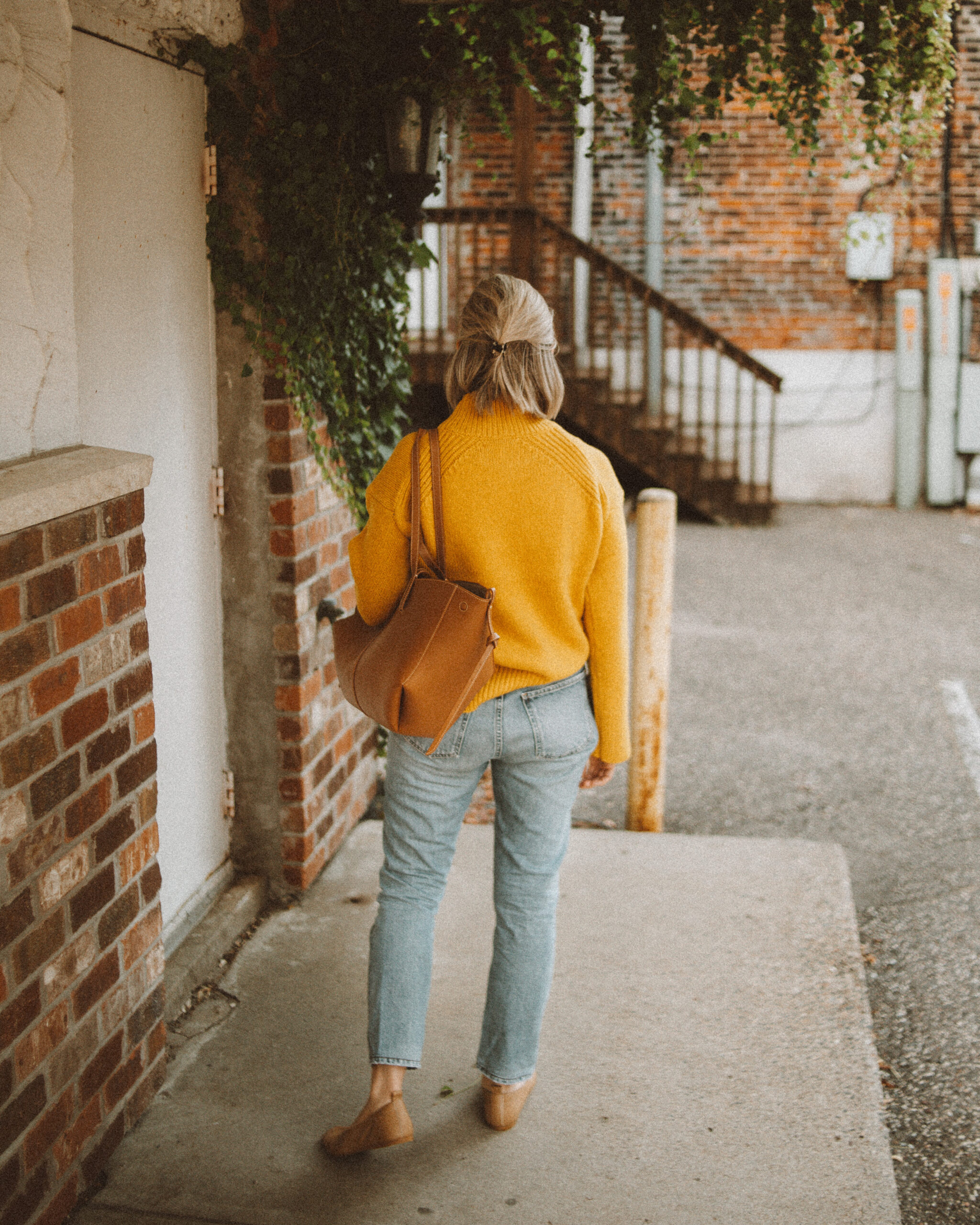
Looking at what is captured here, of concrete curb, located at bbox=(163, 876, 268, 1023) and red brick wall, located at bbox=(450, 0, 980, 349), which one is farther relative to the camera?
red brick wall, located at bbox=(450, 0, 980, 349)

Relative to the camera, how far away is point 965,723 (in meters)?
5.38

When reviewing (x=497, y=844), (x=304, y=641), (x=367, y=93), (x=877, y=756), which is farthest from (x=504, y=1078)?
(x=877, y=756)

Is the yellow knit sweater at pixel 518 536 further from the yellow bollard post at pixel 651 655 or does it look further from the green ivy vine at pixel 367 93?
the yellow bollard post at pixel 651 655

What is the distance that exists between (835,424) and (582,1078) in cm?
902

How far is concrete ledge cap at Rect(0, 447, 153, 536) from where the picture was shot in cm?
183

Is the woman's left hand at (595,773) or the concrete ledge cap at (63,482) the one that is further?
the woman's left hand at (595,773)

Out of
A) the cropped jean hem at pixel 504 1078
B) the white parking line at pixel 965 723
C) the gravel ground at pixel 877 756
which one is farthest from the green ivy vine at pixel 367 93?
the white parking line at pixel 965 723

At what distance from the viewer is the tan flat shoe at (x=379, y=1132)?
230 cm

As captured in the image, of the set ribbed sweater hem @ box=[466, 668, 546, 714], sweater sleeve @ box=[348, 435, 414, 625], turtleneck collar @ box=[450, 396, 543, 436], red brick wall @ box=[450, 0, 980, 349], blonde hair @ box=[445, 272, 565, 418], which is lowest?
ribbed sweater hem @ box=[466, 668, 546, 714]

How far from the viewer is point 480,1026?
2.84m

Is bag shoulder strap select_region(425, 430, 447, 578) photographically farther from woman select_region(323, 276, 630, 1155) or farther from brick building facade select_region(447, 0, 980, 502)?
brick building facade select_region(447, 0, 980, 502)

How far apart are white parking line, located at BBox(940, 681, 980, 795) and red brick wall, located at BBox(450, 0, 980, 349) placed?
5.68 meters

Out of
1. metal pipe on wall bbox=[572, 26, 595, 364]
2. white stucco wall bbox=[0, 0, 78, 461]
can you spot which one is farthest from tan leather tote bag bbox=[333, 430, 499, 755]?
metal pipe on wall bbox=[572, 26, 595, 364]

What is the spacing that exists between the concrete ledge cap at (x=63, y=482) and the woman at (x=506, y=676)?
45 cm
